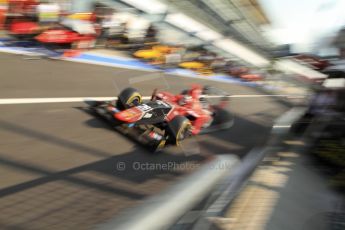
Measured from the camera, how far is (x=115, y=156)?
509 cm

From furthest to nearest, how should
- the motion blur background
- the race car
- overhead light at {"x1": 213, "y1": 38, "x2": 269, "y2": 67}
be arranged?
overhead light at {"x1": 213, "y1": 38, "x2": 269, "y2": 67} < the race car < the motion blur background

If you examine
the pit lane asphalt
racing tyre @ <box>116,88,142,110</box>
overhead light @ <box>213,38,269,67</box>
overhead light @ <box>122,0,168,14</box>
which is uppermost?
overhead light @ <box>122,0,168,14</box>

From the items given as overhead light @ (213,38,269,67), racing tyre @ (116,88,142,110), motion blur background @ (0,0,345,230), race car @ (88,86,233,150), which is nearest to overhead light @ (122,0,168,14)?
motion blur background @ (0,0,345,230)

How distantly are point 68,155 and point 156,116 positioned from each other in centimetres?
154

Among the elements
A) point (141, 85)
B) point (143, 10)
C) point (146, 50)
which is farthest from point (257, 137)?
point (143, 10)

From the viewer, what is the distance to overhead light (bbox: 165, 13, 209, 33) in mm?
19077

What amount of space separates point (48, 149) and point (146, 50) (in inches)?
321

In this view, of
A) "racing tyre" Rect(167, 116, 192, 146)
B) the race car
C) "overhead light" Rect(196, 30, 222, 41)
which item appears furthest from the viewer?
"overhead light" Rect(196, 30, 222, 41)

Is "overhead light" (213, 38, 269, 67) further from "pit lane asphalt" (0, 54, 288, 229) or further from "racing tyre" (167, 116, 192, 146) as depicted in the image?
"racing tyre" (167, 116, 192, 146)

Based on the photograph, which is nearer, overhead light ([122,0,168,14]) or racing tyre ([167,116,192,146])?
racing tyre ([167,116,192,146])

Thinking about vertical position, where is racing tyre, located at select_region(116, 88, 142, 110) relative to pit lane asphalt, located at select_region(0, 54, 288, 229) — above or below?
above

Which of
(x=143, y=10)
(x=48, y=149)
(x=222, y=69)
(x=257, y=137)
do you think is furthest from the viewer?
(x=222, y=69)

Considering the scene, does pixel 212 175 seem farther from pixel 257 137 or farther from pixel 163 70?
pixel 163 70

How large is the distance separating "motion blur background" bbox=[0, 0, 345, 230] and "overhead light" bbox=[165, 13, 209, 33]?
598cm
